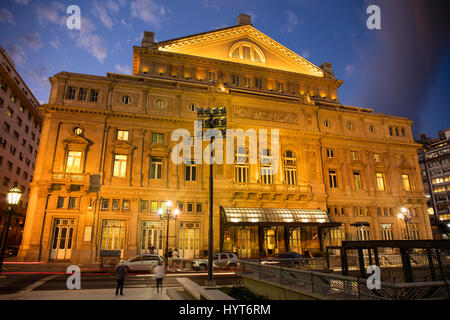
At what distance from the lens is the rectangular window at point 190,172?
110 feet

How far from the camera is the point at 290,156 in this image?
37.6 m

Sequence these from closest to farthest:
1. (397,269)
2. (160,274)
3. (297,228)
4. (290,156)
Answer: (160,274) → (397,269) → (297,228) → (290,156)

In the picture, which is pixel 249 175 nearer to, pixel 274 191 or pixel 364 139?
pixel 274 191

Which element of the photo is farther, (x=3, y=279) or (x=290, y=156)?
(x=290, y=156)

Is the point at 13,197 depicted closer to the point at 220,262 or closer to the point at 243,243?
the point at 220,262

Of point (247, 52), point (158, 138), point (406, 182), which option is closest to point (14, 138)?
point (158, 138)

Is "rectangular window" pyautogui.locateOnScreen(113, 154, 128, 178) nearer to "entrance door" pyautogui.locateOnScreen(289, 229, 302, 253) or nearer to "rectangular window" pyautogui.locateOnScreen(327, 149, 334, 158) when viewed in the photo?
"entrance door" pyautogui.locateOnScreen(289, 229, 302, 253)

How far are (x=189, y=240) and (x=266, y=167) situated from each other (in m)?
13.0

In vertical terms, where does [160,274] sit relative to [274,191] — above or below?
below

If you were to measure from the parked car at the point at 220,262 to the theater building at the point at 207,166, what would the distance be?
5.07m

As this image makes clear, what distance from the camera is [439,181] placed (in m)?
73.1

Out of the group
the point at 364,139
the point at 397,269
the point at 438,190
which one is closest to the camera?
the point at 397,269
